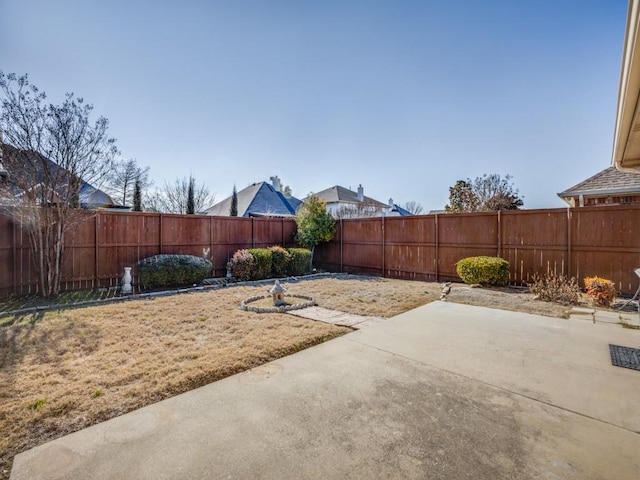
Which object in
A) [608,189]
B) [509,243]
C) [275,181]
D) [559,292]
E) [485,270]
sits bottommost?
[559,292]

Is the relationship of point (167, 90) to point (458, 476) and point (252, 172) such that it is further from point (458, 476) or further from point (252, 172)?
point (252, 172)

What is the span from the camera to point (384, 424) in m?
2.34

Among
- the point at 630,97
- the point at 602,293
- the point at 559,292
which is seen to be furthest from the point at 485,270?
the point at 630,97

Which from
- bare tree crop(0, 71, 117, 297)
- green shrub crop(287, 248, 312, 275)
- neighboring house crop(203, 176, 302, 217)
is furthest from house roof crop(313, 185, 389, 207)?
bare tree crop(0, 71, 117, 297)

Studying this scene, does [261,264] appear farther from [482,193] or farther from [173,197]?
[173,197]

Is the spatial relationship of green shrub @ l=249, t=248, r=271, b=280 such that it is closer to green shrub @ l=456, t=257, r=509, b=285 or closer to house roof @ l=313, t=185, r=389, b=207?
green shrub @ l=456, t=257, r=509, b=285

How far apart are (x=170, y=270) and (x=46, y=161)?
373 centimetres

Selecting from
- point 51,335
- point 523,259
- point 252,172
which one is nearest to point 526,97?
point 523,259

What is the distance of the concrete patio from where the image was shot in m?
1.89

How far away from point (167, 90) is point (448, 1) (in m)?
7.57

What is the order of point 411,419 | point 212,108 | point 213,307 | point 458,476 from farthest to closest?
point 212,108, point 213,307, point 411,419, point 458,476

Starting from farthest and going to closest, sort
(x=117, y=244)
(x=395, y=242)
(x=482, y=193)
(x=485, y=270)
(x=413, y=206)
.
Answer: (x=413, y=206), (x=482, y=193), (x=395, y=242), (x=117, y=244), (x=485, y=270)

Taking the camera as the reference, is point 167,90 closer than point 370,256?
Yes

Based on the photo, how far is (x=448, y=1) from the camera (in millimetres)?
6859
